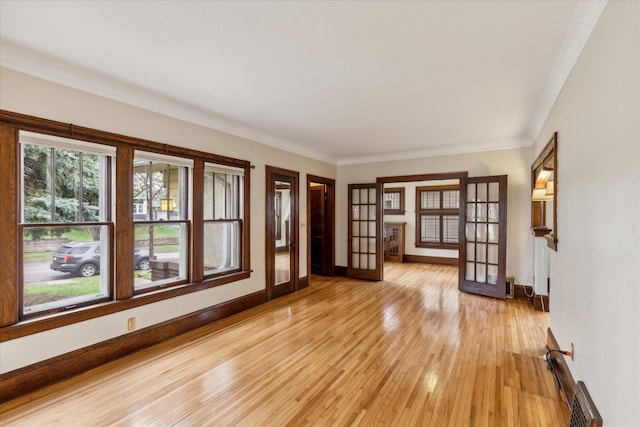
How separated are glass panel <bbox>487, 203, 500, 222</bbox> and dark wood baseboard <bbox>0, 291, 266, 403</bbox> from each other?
177 inches

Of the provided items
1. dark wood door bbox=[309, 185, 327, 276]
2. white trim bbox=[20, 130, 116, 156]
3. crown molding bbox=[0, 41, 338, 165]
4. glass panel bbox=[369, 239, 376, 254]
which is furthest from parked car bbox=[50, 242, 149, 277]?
glass panel bbox=[369, 239, 376, 254]

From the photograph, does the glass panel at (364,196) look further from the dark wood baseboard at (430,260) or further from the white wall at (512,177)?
the dark wood baseboard at (430,260)

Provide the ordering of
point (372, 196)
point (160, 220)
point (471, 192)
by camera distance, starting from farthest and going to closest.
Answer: point (372, 196) < point (471, 192) < point (160, 220)

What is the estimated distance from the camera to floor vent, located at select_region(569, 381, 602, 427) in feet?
5.46

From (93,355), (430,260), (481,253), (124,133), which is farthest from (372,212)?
(93,355)

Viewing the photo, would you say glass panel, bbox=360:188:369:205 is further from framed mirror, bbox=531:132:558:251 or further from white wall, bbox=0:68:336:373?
framed mirror, bbox=531:132:558:251

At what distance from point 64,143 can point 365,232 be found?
202 inches

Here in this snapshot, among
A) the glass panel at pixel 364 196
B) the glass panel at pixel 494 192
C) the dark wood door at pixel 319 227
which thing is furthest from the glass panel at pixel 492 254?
the dark wood door at pixel 319 227

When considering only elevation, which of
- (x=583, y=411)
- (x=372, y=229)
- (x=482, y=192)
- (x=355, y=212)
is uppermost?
(x=482, y=192)

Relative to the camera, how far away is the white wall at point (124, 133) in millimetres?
2344

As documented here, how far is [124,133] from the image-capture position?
9.82 ft

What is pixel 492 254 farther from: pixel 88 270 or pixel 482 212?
pixel 88 270

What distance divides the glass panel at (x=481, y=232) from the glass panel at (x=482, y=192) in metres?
0.45

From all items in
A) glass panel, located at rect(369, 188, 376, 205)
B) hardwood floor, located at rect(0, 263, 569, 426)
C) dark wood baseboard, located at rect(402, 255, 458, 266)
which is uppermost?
glass panel, located at rect(369, 188, 376, 205)
